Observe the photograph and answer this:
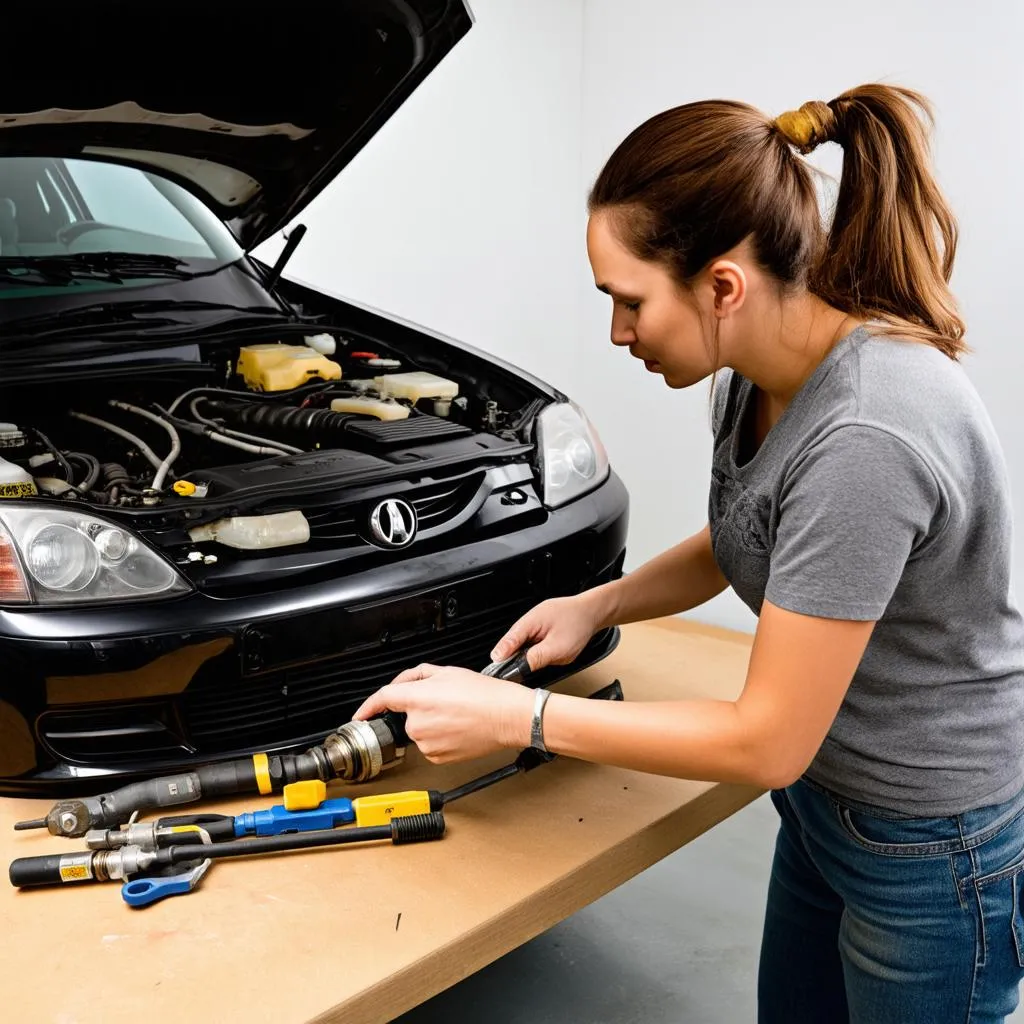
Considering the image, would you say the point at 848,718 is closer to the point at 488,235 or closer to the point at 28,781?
the point at 28,781

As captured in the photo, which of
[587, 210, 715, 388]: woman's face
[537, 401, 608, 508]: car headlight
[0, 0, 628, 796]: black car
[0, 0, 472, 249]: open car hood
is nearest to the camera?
[587, 210, 715, 388]: woman's face

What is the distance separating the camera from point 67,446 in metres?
1.52

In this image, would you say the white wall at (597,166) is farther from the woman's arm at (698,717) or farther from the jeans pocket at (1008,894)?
the woman's arm at (698,717)

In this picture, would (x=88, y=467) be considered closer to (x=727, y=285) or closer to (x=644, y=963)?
(x=727, y=285)

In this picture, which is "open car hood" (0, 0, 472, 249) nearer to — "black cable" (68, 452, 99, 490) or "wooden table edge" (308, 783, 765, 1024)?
"black cable" (68, 452, 99, 490)

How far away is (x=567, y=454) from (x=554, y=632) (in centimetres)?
41

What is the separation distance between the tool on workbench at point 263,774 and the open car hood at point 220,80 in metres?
0.85

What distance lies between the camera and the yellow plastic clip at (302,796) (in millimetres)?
1178

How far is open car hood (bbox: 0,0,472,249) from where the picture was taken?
1267 millimetres

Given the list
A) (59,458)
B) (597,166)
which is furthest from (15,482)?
(597,166)

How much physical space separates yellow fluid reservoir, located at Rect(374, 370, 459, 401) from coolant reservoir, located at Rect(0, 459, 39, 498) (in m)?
0.60

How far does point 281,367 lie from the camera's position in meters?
1.70

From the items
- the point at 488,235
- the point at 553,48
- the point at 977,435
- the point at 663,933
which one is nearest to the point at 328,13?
the point at 977,435

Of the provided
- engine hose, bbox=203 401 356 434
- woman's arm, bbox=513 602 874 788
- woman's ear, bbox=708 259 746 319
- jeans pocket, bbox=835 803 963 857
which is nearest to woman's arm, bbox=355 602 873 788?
woman's arm, bbox=513 602 874 788
